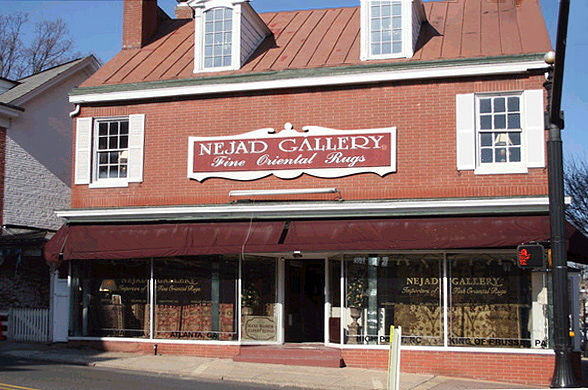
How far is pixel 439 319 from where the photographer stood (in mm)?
15750

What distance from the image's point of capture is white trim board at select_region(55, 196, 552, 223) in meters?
15.1

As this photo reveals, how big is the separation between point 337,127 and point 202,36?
14.5 feet

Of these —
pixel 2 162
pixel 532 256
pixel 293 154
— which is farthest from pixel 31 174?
pixel 532 256

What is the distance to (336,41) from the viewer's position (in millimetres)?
18500

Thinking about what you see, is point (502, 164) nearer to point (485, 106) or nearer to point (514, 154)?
point (514, 154)

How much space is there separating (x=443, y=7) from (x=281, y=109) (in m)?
5.79

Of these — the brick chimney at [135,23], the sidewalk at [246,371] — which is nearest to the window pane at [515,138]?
the sidewalk at [246,371]

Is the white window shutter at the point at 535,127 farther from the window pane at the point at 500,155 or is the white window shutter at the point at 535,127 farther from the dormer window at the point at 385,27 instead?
the dormer window at the point at 385,27

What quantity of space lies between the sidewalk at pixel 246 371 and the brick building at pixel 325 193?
0.61 m

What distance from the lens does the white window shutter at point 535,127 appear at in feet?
50.4

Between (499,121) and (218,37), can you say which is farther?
(218,37)

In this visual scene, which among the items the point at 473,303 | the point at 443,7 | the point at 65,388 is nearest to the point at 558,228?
the point at 473,303

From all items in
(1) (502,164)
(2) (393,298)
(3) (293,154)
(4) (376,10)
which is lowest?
(2) (393,298)

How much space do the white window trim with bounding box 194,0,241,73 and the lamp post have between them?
8.48 metres
